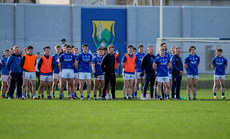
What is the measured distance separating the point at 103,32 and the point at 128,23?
2689 millimetres

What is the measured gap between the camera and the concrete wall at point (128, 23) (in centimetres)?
3950

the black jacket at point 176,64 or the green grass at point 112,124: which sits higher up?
the black jacket at point 176,64

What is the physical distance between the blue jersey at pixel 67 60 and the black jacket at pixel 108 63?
1.29 meters

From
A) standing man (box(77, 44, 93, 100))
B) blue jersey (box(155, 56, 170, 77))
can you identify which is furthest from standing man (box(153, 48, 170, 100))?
standing man (box(77, 44, 93, 100))

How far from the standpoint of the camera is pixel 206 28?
42812 millimetres

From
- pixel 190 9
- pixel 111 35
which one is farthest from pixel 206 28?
pixel 111 35

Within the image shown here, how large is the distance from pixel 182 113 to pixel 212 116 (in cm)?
95

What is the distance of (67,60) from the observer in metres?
18.0

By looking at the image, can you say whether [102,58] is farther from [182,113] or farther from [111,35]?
[111,35]

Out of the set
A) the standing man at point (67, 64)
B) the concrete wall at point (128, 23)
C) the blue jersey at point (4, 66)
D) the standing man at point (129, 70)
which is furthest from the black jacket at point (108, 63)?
→ the concrete wall at point (128, 23)

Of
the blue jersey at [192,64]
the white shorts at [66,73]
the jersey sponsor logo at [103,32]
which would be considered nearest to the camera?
the white shorts at [66,73]

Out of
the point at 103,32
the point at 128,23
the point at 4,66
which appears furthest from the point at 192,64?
the point at 128,23

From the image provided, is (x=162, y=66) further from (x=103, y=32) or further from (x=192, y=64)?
(x=103, y=32)

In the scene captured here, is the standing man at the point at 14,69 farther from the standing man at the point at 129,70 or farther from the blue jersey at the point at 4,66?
the standing man at the point at 129,70
